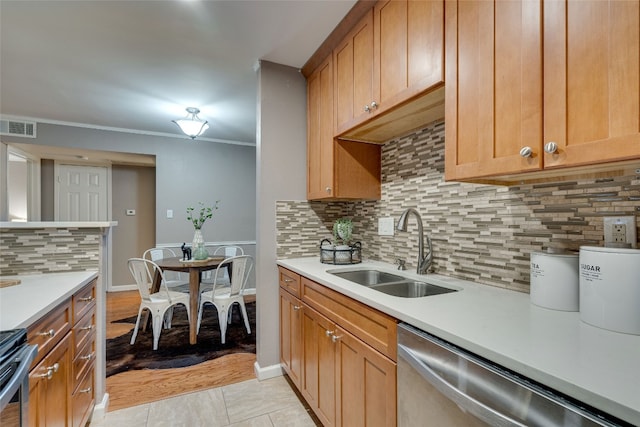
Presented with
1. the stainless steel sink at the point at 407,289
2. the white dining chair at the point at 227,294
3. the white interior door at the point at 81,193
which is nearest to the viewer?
the stainless steel sink at the point at 407,289

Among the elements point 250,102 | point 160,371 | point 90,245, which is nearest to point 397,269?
point 90,245

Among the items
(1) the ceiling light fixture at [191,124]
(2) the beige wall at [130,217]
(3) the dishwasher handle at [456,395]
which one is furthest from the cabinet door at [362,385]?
(2) the beige wall at [130,217]

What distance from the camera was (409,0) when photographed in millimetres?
1354

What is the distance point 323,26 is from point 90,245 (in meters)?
1.97

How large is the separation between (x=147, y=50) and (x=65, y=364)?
2.09 metres

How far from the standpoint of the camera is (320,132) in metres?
2.18

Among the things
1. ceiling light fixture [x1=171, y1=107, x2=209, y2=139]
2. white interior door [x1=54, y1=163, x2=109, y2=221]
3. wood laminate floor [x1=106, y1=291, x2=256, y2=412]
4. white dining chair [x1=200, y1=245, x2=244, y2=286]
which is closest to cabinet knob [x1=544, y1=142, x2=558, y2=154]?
wood laminate floor [x1=106, y1=291, x2=256, y2=412]

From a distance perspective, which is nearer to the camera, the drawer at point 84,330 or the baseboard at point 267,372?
the drawer at point 84,330

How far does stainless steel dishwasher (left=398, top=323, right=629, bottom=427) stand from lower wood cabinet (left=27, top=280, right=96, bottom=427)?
128 cm

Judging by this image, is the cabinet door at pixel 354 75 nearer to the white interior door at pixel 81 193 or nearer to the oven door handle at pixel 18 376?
the oven door handle at pixel 18 376

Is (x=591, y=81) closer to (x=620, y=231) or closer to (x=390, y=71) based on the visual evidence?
(x=620, y=231)

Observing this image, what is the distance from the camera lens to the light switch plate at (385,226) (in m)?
2.02

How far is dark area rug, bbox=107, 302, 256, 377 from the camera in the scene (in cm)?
241

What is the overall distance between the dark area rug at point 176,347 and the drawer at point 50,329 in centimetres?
128
